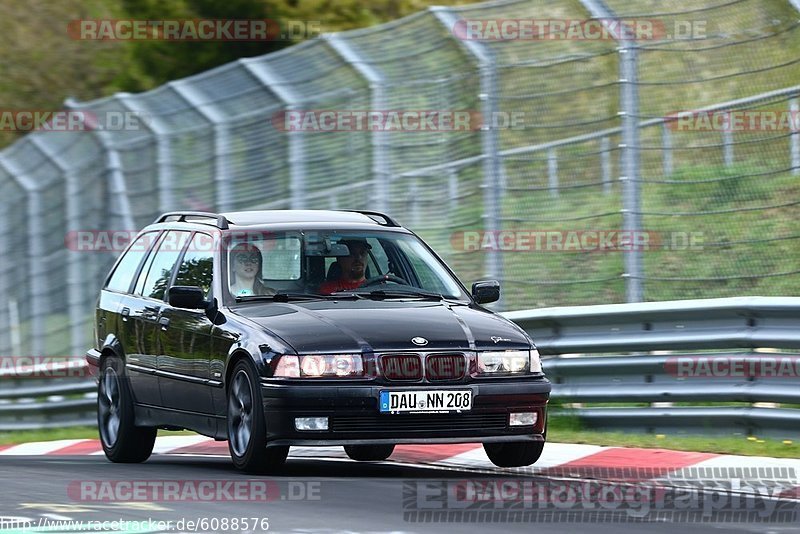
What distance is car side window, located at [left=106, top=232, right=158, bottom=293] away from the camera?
1265 cm

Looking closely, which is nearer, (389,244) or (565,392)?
(389,244)

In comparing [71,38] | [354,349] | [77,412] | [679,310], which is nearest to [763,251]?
[679,310]

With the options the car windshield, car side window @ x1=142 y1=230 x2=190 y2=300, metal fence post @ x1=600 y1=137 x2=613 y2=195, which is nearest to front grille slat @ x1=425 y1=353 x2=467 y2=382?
the car windshield

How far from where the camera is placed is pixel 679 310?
12.2m

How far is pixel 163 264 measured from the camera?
12.1 metres

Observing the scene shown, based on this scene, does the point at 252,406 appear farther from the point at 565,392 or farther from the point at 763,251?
the point at 763,251

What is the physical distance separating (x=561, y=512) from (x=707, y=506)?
30.9 inches

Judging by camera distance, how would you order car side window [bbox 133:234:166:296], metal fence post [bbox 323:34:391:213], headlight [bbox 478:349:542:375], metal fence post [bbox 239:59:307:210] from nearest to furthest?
headlight [bbox 478:349:542:375] → car side window [bbox 133:234:166:296] → metal fence post [bbox 323:34:391:213] → metal fence post [bbox 239:59:307:210]

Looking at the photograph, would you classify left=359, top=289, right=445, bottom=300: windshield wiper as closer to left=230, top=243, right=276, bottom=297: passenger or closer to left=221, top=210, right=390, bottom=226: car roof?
left=230, top=243, right=276, bottom=297: passenger

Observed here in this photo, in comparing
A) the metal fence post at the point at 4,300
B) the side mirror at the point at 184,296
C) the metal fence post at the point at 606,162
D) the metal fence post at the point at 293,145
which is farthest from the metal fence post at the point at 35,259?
the side mirror at the point at 184,296

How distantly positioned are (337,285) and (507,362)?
4.27 feet

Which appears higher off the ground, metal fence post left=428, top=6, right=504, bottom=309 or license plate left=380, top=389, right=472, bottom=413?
metal fence post left=428, top=6, right=504, bottom=309

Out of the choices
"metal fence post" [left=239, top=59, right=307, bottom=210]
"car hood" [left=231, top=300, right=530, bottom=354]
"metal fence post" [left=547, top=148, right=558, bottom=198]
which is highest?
"metal fence post" [left=239, top=59, right=307, bottom=210]

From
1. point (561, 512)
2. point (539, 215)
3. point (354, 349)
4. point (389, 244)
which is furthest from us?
point (539, 215)
